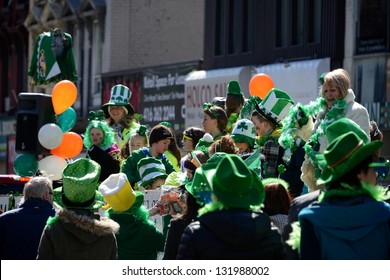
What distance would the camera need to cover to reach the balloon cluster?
47.2 feet

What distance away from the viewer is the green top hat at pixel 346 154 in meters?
5.31

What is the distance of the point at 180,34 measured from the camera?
1307 inches

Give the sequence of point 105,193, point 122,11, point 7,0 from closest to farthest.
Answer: point 105,193 < point 122,11 < point 7,0

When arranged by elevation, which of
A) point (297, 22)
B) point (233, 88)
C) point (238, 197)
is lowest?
point (238, 197)

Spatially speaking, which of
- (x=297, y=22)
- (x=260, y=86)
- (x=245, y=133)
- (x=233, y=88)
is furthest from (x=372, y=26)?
(x=245, y=133)

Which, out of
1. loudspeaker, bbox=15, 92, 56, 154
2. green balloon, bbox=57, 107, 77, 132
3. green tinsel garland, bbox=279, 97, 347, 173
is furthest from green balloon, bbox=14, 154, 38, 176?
green tinsel garland, bbox=279, 97, 347, 173

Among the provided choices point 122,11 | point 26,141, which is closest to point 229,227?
point 26,141

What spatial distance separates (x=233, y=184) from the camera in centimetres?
560

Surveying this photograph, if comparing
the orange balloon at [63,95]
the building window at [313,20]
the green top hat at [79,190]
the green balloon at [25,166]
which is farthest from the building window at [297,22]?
the green top hat at [79,190]

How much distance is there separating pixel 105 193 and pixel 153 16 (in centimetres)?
2558

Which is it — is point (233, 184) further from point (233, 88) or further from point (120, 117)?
point (120, 117)

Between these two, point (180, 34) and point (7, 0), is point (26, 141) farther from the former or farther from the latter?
point (7, 0)

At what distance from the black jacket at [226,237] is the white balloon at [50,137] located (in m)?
9.10

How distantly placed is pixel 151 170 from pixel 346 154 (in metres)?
5.13
